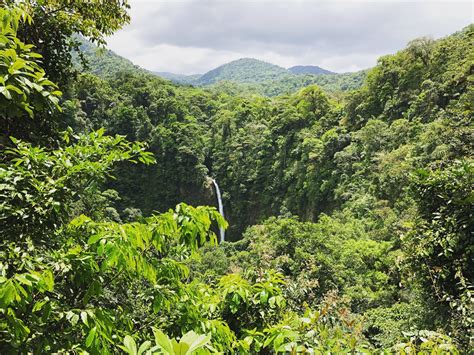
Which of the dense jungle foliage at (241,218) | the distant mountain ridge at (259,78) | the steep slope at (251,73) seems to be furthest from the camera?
the steep slope at (251,73)

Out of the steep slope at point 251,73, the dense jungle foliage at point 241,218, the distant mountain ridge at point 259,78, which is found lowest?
the dense jungle foliage at point 241,218

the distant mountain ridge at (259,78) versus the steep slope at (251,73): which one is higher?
the steep slope at (251,73)

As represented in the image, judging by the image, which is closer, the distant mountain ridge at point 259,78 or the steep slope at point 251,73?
the distant mountain ridge at point 259,78

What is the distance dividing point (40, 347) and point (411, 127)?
18.5 m

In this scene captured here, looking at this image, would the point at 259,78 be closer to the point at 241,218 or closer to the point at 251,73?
the point at 251,73

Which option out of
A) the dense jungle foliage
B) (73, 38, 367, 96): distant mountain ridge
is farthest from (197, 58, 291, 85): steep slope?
the dense jungle foliage

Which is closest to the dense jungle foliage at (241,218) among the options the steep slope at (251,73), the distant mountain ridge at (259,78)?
the distant mountain ridge at (259,78)

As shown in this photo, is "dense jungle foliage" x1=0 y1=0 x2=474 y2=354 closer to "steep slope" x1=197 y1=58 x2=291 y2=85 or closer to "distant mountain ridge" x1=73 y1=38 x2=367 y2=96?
"distant mountain ridge" x1=73 y1=38 x2=367 y2=96

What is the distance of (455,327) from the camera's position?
4.49 m

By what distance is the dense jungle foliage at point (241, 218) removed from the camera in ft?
4.81

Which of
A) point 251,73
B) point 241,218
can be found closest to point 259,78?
point 251,73

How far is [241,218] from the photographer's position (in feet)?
101

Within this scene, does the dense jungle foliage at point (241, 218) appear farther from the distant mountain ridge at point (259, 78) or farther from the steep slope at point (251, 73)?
the steep slope at point (251, 73)

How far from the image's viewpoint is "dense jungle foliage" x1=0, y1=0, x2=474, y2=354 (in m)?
1.47
